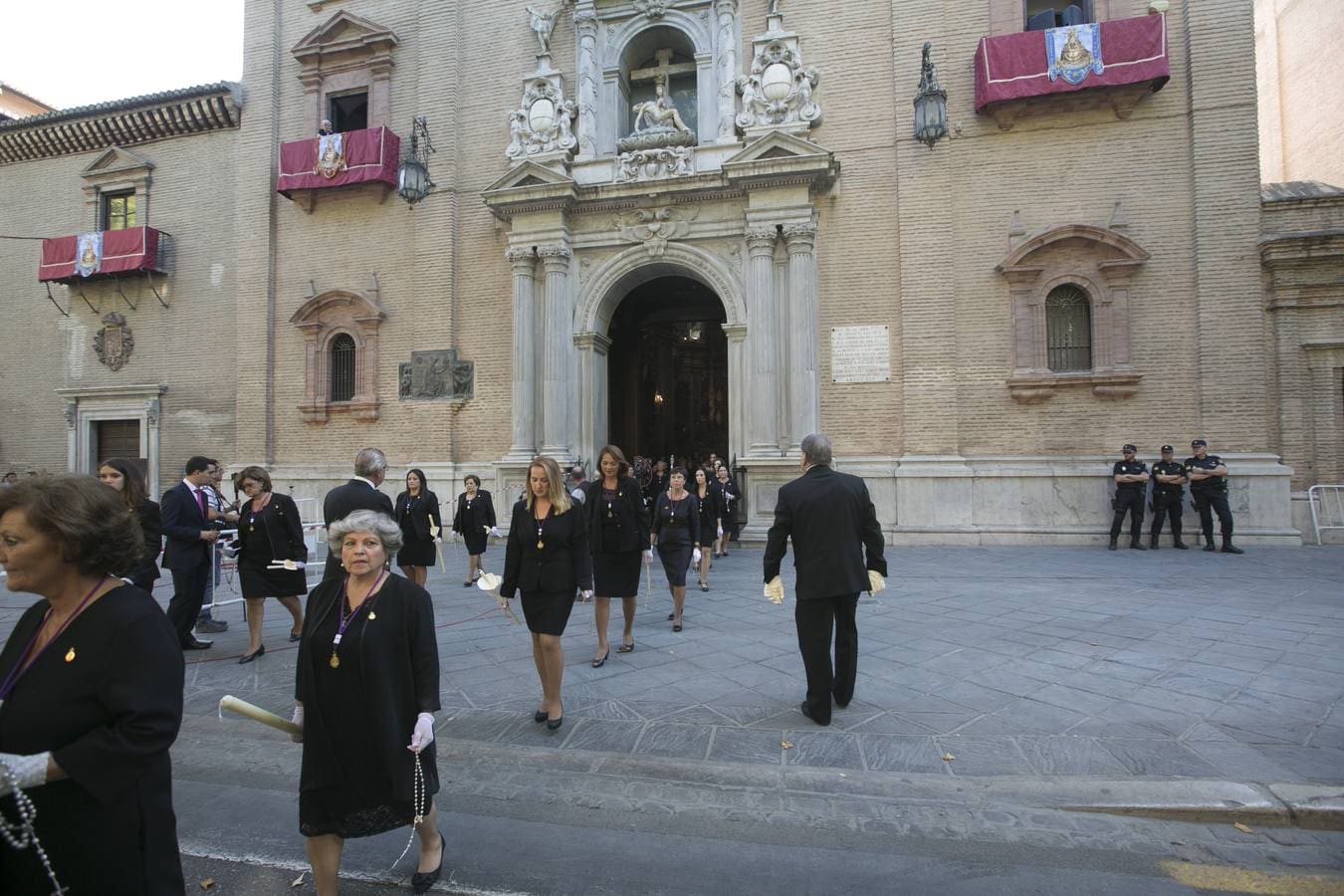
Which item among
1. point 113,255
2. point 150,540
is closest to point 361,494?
point 150,540

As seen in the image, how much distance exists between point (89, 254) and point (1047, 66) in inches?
905

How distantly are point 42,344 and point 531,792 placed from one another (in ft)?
76.8

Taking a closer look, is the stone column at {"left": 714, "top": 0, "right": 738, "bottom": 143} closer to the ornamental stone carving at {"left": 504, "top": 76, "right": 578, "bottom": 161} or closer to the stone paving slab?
the ornamental stone carving at {"left": 504, "top": 76, "right": 578, "bottom": 161}

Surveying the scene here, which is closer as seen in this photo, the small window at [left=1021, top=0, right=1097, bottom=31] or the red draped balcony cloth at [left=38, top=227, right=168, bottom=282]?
the small window at [left=1021, top=0, right=1097, bottom=31]

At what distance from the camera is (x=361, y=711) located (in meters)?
2.46

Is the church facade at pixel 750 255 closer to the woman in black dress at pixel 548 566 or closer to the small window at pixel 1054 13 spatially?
the small window at pixel 1054 13

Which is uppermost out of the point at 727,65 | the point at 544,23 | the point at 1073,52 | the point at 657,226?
the point at 544,23

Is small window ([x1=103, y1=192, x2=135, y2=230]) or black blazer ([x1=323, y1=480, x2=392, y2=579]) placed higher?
small window ([x1=103, y1=192, x2=135, y2=230])

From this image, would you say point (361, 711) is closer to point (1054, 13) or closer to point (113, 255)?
point (1054, 13)

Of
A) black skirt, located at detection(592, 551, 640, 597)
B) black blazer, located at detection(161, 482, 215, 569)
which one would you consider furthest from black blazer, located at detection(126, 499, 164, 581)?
black skirt, located at detection(592, 551, 640, 597)

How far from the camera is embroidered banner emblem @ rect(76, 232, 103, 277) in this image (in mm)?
17516

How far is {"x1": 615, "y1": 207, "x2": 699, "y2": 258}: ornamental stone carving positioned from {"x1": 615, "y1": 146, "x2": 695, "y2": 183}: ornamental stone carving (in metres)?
0.66

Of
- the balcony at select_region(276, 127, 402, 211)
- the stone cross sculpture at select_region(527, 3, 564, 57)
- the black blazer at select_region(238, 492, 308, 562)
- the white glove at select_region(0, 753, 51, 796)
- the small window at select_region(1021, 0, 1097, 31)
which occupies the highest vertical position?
the stone cross sculpture at select_region(527, 3, 564, 57)

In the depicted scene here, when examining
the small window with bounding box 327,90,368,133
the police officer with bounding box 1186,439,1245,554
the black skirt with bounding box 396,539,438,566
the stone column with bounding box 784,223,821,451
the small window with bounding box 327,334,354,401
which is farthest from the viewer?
the small window with bounding box 327,90,368,133
